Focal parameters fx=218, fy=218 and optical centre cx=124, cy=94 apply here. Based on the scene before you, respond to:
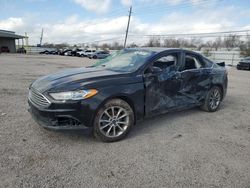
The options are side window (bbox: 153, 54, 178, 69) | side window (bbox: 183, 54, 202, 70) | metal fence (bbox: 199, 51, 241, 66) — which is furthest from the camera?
metal fence (bbox: 199, 51, 241, 66)

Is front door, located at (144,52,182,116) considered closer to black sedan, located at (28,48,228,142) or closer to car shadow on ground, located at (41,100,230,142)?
black sedan, located at (28,48,228,142)

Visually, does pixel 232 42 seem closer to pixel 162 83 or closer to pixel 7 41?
pixel 7 41

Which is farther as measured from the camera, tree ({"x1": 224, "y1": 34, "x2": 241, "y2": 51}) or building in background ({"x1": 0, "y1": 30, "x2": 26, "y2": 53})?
tree ({"x1": 224, "y1": 34, "x2": 241, "y2": 51})

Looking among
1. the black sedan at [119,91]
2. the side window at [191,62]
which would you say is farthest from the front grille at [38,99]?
the side window at [191,62]

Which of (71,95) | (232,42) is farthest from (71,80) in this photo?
(232,42)

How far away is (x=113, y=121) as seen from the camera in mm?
3658

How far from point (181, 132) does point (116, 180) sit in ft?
6.34

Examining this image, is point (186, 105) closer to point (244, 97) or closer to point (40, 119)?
point (40, 119)

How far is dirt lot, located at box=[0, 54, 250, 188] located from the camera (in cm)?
266

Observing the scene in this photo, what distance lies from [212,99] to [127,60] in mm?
2478

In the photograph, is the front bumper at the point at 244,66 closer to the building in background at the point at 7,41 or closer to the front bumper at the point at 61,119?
the front bumper at the point at 61,119

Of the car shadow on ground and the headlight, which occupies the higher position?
the headlight

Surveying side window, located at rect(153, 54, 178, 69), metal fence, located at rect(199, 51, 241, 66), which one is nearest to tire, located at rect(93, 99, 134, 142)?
side window, located at rect(153, 54, 178, 69)

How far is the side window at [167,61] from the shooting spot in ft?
13.9
